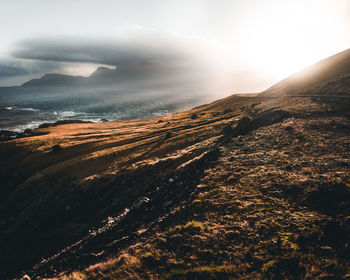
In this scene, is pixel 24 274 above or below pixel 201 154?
below

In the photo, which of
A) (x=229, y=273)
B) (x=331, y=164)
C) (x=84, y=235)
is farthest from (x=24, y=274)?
(x=331, y=164)

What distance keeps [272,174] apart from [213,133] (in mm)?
22983

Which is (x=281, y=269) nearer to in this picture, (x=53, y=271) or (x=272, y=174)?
(x=272, y=174)

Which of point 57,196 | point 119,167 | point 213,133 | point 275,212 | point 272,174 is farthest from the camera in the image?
point 213,133

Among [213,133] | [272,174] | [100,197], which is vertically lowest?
[100,197]

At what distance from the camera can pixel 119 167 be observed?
3428cm

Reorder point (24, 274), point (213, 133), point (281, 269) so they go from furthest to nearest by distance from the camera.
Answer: point (213, 133) < point (24, 274) < point (281, 269)

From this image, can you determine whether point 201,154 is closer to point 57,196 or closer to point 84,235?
point 84,235

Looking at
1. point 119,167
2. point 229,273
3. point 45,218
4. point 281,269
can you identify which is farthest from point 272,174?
point 45,218

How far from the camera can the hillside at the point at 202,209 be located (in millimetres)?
11148

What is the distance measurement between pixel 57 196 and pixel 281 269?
33849 mm

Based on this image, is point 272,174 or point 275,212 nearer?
point 275,212

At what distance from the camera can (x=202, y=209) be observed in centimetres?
1661

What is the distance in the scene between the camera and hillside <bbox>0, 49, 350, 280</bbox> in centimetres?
1115
